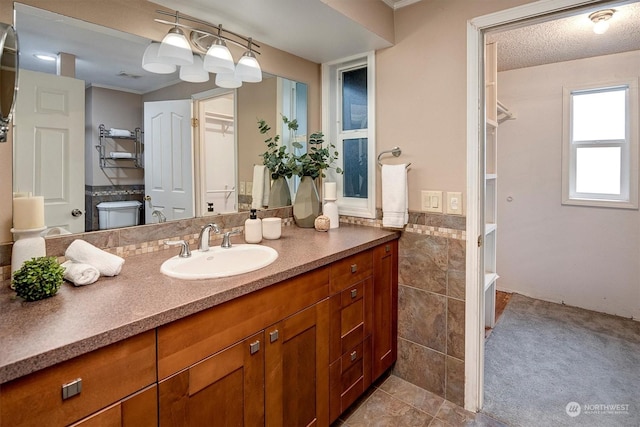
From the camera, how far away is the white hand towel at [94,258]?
1144 mm

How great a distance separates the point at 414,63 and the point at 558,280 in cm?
259

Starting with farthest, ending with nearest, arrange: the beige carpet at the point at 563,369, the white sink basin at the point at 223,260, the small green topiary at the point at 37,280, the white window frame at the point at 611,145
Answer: the white window frame at the point at 611,145 < the beige carpet at the point at 563,369 < the white sink basin at the point at 223,260 < the small green topiary at the point at 37,280

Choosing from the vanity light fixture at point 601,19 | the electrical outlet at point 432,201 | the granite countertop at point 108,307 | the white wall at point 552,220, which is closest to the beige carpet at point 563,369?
the white wall at point 552,220

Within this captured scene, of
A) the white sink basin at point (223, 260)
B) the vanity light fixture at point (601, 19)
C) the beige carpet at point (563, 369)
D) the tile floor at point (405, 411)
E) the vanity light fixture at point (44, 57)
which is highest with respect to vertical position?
the vanity light fixture at point (601, 19)

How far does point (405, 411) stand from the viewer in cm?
178

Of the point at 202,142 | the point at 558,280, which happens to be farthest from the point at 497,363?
the point at 202,142

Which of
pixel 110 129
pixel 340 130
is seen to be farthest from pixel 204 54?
pixel 340 130

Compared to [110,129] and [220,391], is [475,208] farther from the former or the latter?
[110,129]

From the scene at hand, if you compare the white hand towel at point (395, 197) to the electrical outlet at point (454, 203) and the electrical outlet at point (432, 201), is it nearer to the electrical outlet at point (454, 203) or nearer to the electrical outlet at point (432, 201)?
the electrical outlet at point (432, 201)

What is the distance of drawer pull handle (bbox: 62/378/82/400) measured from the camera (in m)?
0.74

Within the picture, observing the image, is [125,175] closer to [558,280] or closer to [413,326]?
[413,326]

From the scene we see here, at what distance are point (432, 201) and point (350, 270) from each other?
644 millimetres

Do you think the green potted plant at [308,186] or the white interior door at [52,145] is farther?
the green potted plant at [308,186]

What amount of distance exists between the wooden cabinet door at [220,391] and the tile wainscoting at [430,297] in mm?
732
